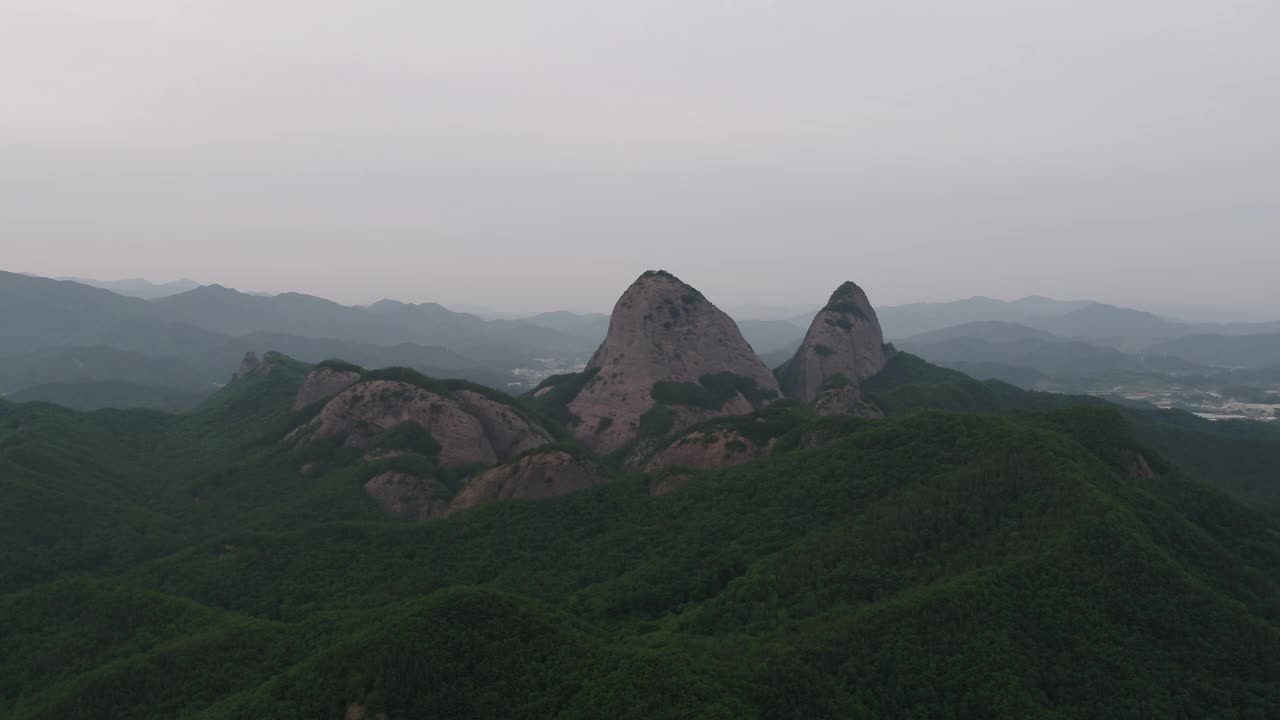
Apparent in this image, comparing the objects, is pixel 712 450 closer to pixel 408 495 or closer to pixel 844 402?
pixel 408 495

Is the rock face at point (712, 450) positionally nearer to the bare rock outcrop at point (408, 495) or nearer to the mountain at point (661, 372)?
the bare rock outcrop at point (408, 495)

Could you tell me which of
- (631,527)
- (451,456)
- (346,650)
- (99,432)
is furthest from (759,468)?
(99,432)

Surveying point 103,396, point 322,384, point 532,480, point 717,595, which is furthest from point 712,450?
point 103,396

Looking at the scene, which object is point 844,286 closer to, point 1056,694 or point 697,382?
point 697,382

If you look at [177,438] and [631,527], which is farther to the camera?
[177,438]

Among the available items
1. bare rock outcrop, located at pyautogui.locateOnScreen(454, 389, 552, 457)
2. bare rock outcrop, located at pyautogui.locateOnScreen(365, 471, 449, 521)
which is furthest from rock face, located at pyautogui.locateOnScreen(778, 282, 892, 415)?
bare rock outcrop, located at pyautogui.locateOnScreen(365, 471, 449, 521)
